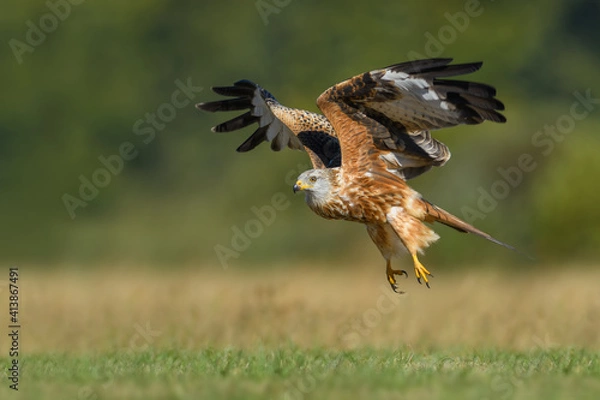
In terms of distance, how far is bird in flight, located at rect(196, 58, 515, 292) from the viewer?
9.91m

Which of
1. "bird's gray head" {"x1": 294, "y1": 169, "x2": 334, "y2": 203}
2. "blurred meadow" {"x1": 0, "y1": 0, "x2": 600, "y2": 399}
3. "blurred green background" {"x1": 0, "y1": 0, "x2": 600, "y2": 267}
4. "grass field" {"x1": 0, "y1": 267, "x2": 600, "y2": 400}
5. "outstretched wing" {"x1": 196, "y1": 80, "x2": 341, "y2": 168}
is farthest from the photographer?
"blurred green background" {"x1": 0, "y1": 0, "x2": 600, "y2": 267}

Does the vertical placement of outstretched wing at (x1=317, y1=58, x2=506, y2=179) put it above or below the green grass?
above

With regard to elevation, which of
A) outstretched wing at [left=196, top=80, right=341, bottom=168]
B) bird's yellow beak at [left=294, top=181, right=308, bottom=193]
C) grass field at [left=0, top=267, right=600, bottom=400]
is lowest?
grass field at [left=0, top=267, right=600, bottom=400]

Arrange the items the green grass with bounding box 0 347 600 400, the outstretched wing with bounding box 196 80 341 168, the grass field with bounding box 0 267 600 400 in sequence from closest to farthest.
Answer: the green grass with bounding box 0 347 600 400 → the grass field with bounding box 0 267 600 400 → the outstretched wing with bounding box 196 80 341 168

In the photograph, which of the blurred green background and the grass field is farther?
the blurred green background

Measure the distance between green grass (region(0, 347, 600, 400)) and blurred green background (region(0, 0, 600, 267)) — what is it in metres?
13.1

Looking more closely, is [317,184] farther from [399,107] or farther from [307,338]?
[307,338]

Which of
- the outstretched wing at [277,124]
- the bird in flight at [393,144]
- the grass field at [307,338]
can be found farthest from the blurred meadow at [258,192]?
the outstretched wing at [277,124]

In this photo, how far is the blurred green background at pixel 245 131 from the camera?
25.1 meters

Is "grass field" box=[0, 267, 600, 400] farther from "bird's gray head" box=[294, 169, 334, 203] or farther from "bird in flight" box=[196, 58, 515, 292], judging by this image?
"bird's gray head" box=[294, 169, 334, 203]

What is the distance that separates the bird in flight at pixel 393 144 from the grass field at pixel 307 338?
1120 mm

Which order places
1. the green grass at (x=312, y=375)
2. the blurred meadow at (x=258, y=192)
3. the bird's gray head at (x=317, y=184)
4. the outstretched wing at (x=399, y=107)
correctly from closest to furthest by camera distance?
the green grass at (x=312, y=375) < the outstretched wing at (x=399, y=107) < the bird's gray head at (x=317, y=184) < the blurred meadow at (x=258, y=192)

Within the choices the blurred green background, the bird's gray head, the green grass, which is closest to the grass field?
the green grass

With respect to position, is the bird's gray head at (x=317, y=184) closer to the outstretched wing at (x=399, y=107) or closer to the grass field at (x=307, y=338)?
the outstretched wing at (x=399, y=107)
